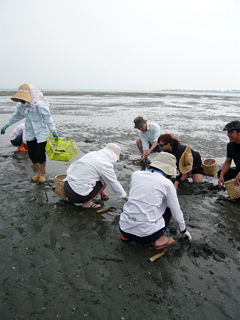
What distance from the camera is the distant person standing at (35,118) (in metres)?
4.29

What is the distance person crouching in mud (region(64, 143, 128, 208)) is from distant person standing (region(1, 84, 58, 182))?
129 cm

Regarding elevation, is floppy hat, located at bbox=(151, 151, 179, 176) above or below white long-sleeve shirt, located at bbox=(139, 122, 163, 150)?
above

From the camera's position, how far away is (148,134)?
247 inches

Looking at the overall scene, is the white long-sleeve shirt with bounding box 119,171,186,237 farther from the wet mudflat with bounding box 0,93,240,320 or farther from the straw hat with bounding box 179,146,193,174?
the straw hat with bounding box 179,146,193,174

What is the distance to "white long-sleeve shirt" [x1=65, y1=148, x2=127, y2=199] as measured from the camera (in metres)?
3.39

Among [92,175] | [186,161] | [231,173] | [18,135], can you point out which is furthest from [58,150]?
[231,173]

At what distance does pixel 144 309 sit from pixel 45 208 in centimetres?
239

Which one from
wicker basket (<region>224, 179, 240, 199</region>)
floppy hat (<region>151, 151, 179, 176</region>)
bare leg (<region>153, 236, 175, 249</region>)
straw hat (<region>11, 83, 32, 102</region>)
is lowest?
bare leg (<region>153, 236, 175, 249</region>)

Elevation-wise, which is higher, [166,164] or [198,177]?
[166,164]

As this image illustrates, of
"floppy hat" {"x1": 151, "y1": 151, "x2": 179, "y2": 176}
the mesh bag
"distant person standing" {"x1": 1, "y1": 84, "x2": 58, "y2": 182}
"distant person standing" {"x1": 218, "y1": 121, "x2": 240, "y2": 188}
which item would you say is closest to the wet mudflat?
"distant person standing" {"x1": 218, "y1": 121, "x2": 240, "y2": 188}

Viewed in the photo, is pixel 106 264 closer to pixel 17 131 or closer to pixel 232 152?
pixel 232 152

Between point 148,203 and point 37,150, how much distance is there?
119 inches

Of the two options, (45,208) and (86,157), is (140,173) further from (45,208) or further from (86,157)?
(45,208)

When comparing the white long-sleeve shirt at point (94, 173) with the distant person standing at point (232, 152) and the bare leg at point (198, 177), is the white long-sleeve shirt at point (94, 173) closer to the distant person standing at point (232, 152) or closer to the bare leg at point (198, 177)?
the distant person standing at point (232, 152)
